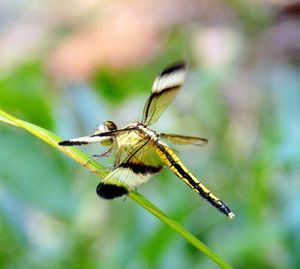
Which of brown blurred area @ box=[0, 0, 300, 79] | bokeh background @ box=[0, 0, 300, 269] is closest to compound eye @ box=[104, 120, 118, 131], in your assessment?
bokeh background @ box=[0, 0, 300, 269]

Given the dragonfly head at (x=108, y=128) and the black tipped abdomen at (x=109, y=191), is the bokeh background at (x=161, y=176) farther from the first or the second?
the black tipped abdomen at (x=109, y=191)

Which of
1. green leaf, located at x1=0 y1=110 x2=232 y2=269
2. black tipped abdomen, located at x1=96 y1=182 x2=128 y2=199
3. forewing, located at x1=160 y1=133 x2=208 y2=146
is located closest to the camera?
green leaf, located at x1=0 y1=110 x2=232 y2=269

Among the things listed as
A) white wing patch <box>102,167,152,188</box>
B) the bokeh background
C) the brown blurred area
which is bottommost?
white wing patch <box>102,167,152,188</box>

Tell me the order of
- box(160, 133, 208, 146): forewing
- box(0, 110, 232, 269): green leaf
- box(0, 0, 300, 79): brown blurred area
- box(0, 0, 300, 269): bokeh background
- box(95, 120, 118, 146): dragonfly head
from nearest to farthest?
1. box(0, 110, 232, 269): green leaf
2. box(95, 120, 118, 146): dragonfly head
3. box(160, 133, 208, 146): forewing
4. box(0, 0, 300, 269): bokeh background
5. box(0, 0, 300, 79): brown blurred area

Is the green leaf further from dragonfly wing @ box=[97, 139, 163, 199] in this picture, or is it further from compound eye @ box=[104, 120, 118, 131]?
compound eye @ box=[104, 120, 118, 131]

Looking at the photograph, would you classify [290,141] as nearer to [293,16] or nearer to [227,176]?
[227,176]

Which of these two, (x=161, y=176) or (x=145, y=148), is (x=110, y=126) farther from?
(x=161, y=176)

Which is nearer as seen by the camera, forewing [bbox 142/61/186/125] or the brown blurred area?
forewing [bbox 142/61/186/125]

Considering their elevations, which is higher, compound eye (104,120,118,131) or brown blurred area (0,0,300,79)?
brown blurred area (0,0,300,79)

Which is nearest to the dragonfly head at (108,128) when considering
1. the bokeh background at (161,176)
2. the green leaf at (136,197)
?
the green leaf at (136,197)
